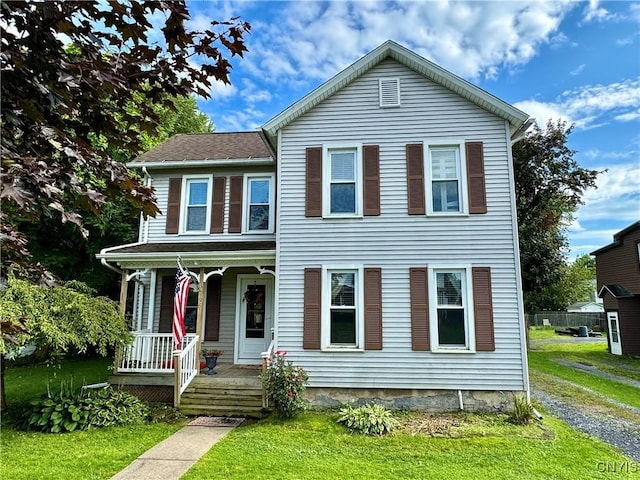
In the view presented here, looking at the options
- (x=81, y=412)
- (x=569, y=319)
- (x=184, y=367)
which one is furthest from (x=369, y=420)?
(x=569, y=319)

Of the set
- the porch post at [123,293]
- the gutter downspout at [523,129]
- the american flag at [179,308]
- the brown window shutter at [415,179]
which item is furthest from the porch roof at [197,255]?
the gutter downspout at [523,129]

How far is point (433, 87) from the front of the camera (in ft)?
31.3

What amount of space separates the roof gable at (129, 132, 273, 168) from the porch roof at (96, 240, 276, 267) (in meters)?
2.64

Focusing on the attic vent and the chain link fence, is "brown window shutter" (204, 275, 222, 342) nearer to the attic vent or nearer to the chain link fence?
the attic vent

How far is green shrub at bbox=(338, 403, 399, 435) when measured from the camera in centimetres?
Result: 734

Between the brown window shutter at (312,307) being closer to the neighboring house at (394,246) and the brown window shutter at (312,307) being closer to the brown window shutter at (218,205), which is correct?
the neighboring house at (394,246)

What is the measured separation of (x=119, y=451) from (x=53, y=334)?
8.36ft

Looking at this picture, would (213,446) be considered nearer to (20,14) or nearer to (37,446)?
(37,446)

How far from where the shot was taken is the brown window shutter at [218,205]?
11414 mm

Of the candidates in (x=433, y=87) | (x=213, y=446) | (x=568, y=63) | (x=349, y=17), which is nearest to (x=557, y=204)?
(x=568, y=63)

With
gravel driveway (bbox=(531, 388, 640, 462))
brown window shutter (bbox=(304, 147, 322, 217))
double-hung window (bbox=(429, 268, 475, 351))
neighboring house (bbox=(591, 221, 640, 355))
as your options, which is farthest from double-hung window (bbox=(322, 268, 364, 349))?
neighboring house (bbox=(591, 221, 640, 355))

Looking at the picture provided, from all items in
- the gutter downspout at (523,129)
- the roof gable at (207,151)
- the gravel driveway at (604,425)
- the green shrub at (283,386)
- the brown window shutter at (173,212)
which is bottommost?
the gravel driveway at (604,425)

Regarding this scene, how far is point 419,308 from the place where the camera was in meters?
8.77

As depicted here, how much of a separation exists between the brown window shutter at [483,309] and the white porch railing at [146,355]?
21.4 ft
